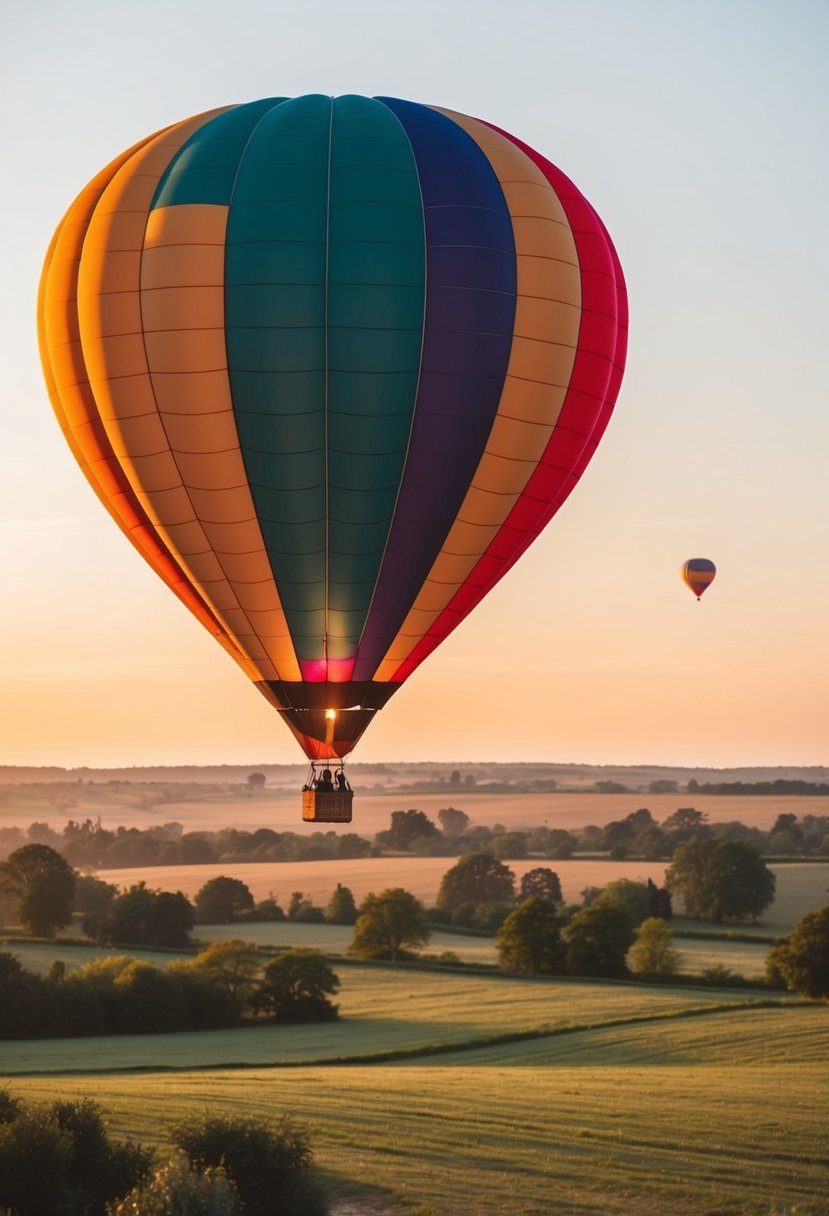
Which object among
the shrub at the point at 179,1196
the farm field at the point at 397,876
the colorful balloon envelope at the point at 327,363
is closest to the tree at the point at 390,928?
the farm field at the point at 397,876

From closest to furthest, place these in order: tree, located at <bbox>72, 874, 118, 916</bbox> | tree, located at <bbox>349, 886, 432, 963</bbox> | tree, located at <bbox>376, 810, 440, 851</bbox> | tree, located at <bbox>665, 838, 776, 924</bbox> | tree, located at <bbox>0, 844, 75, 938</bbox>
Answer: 1. tree, located at <bbox>349, 886, 432, 963</bbox>
2. tree, located at <bbox>0, 844, 75, 938</bbox>
3. tree, located at <bbox>665, 838, 776, 924</bbox>
4. tree, located at <bbox>72, 874, 118, 916</bbox>
5. tree, located at <bbox>376, 810, 440, 851</bbox>

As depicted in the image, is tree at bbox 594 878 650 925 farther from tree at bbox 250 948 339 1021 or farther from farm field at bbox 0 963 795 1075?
tree at bbox 250 948 339 1021

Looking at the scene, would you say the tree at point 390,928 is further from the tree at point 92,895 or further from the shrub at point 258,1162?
the shrub at point 258,1162

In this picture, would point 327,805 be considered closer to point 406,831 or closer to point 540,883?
point 540,883

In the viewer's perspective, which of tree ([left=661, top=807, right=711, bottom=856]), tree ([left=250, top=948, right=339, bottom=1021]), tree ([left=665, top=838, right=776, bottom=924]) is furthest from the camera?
tree ([left=661, top=807, right=711, bottom=856])

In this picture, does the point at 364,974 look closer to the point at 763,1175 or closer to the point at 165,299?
the point at 763,1175

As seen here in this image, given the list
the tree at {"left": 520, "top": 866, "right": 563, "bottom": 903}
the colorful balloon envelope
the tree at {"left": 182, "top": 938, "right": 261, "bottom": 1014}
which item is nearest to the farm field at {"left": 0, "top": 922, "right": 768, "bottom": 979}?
the tree at {"left": 182, "top": 938, "right": 261, "bottom": 1014}
